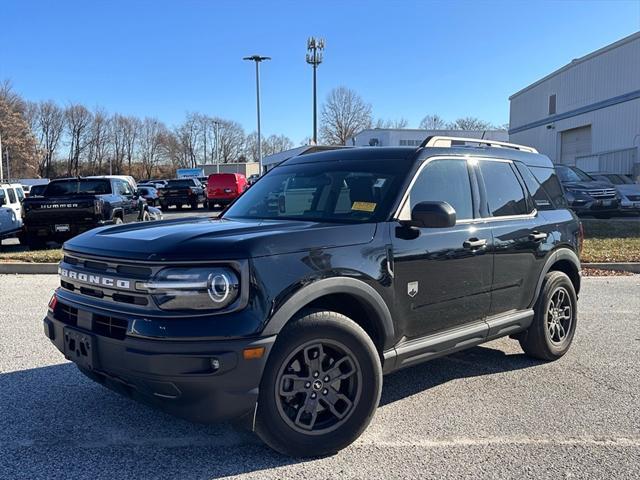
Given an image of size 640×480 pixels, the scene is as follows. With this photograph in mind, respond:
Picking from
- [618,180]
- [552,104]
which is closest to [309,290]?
[618,180]

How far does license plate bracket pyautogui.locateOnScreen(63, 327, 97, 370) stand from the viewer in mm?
3102

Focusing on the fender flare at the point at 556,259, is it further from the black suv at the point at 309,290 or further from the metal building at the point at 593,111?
the metal building at the point at 593,111

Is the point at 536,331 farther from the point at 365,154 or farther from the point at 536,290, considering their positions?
the point at 365,154

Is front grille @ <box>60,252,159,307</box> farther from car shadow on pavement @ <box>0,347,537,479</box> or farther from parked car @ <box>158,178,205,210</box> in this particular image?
parked car @ <box>158,178,205,210</box>

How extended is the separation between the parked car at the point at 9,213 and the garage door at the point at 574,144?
2930 cm

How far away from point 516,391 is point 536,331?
76 cm

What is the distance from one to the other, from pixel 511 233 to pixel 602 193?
52.3ft

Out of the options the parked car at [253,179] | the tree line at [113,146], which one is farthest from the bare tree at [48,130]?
the parked car at [253,179]

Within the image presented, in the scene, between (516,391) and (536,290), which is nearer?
(516,391)

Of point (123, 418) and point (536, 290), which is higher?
point (536, 290)

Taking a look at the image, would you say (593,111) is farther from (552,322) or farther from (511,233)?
(511,233)

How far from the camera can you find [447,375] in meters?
4.85

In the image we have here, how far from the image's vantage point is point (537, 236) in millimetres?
4836

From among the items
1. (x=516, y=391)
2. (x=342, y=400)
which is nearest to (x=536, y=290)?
(x=516, y=391)
